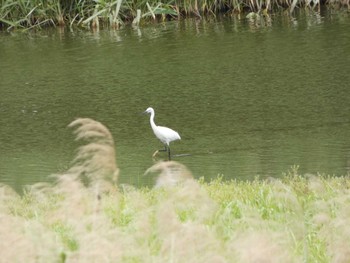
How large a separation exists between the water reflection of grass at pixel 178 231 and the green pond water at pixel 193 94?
121 inches

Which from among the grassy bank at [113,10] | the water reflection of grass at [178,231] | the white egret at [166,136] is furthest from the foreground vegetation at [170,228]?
the grassy bank at [113,10]

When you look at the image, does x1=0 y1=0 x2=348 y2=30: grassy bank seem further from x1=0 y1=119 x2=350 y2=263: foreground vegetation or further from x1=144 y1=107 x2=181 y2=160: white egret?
x1=0 y1=119 x2=350 y2=263: foreground vegetation

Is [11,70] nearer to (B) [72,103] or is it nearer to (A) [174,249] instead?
(B) [72,103]

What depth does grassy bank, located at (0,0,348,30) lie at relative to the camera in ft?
70.6

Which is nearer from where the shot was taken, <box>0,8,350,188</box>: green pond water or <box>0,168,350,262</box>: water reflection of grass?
<box>0,168,350,262</box>: water reflection of grass

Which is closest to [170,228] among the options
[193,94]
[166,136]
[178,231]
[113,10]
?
[178,231]

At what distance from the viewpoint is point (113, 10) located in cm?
2162

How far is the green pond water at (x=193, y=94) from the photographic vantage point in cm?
1066

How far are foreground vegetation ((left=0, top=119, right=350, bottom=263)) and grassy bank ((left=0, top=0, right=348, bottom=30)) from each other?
14936mm

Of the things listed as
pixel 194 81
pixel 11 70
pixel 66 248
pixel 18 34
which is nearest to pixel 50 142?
pixel 194 81

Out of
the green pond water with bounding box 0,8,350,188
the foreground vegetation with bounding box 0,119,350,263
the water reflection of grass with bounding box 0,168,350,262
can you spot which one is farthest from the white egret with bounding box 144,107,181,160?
the water reflection of grass with bounding box 0,168,350,262

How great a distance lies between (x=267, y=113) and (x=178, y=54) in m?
5.36

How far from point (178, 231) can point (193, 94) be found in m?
10.5

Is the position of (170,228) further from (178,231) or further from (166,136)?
(166,136)
